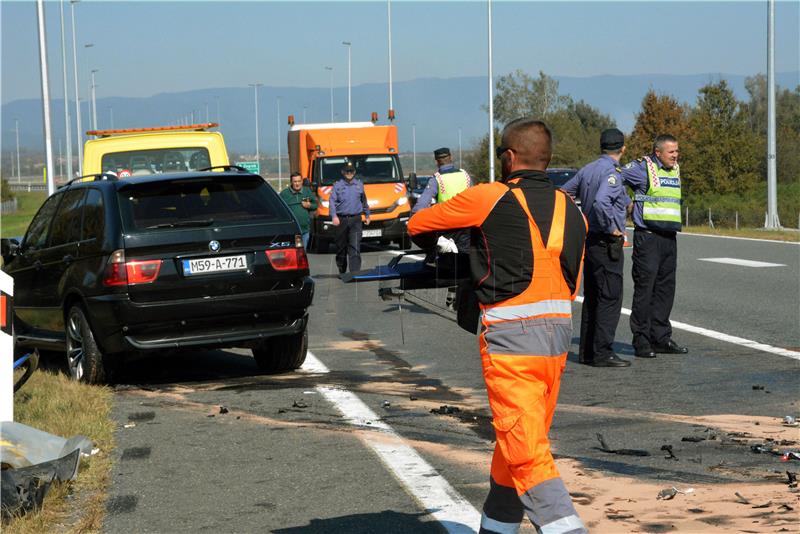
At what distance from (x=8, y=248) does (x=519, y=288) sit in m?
7.78

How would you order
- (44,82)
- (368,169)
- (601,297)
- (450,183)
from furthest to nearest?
1. (44,82)
2. (368,169)
3. (450,183)
4. (601,297)

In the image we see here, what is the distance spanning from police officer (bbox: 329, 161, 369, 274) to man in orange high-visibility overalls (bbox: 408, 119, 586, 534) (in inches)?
589

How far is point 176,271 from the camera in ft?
31.8

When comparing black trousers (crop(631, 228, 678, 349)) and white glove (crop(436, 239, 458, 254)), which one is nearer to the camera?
white glove (crop(436, 239, 458, 254))

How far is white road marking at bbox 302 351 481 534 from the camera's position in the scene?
5.80 meters

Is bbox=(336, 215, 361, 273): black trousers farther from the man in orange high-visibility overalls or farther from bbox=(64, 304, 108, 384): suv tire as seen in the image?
the man in orange high-visibility overalls

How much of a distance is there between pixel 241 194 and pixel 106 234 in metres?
1.14

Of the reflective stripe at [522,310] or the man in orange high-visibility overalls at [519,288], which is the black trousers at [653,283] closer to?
the man in orange high-visibility overalls at [519,288]

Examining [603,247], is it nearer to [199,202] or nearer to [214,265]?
[214,265]

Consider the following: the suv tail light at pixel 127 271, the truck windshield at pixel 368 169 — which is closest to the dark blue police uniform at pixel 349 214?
the truck windshield at pixel 368 169

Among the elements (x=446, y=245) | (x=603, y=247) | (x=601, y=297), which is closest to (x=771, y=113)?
(x=603, y=247)

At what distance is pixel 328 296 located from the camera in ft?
57.6

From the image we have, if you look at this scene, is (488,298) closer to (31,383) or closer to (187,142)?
(31,383)

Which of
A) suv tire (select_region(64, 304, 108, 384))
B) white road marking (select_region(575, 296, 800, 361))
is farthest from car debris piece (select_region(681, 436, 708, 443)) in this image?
suv tire (select_region(64, 304, 108, 384))
